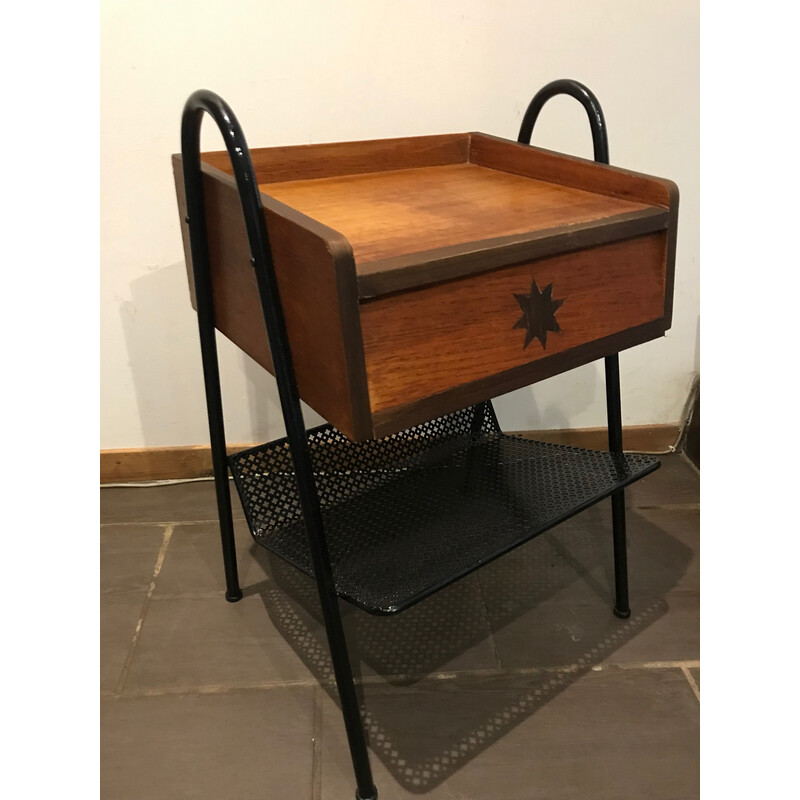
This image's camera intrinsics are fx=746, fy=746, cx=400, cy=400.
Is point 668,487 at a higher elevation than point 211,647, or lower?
higher

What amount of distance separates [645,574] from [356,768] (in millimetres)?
682

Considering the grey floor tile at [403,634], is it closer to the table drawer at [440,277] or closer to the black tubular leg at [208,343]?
the black tubular leg at [208,343]

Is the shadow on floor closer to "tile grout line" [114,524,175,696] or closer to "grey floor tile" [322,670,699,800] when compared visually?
"grey floor tile" [322,670,699,800]

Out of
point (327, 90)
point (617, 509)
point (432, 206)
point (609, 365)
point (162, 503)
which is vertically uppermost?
point (327, 90)

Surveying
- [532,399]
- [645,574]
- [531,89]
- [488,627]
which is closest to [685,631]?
[645,574]

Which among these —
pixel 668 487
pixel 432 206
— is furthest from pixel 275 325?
pixel 668 487

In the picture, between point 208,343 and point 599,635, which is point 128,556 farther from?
point 599,635

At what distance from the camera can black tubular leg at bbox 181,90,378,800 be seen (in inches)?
30.3

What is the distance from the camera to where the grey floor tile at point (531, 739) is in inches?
38.2

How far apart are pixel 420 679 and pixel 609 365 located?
559 millimetres

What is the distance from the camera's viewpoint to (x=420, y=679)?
3.74ft

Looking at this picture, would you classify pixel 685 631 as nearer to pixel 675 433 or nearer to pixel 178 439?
pixel 675 433

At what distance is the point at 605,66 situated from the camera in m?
1.44

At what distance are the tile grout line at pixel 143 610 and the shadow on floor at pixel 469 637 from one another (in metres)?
0.18
